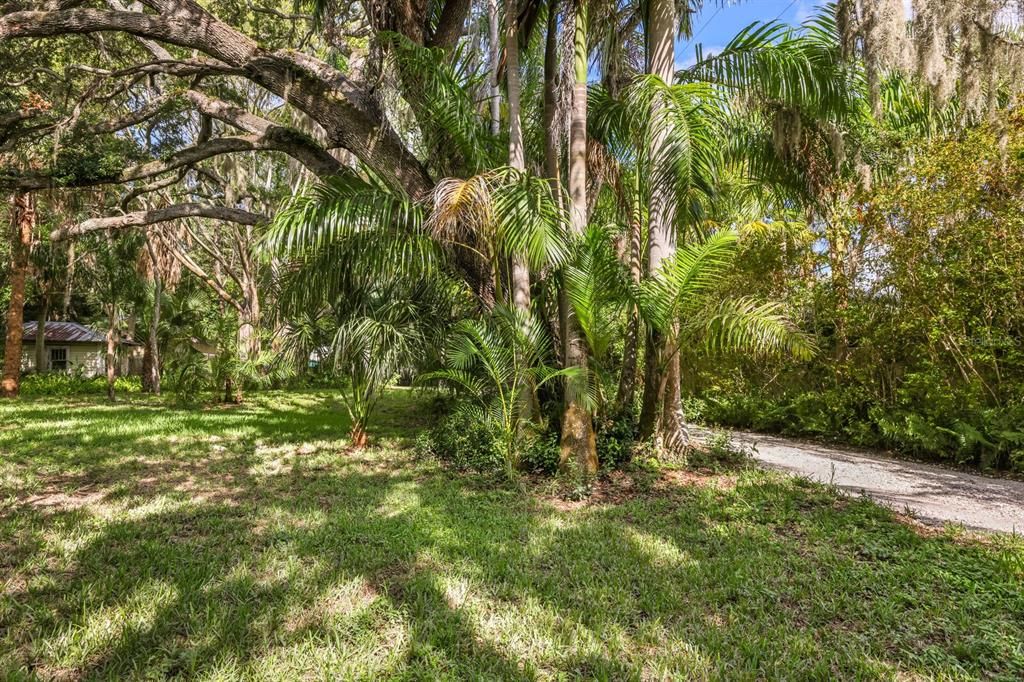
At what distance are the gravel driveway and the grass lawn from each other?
624mm

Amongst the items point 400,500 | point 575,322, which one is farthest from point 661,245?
point 400,500

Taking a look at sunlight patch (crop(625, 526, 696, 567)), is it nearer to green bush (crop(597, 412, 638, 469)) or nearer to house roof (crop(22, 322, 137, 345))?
green bush (crop(597, 412, 638, 469))

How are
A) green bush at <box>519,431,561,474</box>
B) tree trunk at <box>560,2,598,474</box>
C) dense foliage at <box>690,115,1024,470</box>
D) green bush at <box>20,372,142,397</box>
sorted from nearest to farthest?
tree trunk at <box>560,2,598,474</box> → green bush at <box>519,431,561,474</box> → dense foliage at <box>690,115,1024,470</box> → green bush at <box>20,372,142,397</box>

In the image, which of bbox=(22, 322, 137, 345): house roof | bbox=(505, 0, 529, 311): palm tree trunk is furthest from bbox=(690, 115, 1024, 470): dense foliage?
bbox=(22, 322, 137, 345): house roof

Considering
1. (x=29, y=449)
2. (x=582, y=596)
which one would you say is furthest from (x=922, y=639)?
(x=29, y=449)

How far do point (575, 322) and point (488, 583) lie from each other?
3.05 metres

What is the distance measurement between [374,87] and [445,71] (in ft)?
3.94

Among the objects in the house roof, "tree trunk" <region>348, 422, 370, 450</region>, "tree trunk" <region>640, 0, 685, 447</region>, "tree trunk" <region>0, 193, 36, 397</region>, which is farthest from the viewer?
the house roof

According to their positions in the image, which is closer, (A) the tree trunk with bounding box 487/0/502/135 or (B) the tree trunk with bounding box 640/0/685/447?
(B) the tree trunk with bounding box 640/0/685/447

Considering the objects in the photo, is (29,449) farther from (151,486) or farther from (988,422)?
(988,422)

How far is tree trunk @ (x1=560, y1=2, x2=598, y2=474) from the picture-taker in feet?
17.3

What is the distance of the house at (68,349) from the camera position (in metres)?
23.7

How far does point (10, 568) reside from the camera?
3066 mm

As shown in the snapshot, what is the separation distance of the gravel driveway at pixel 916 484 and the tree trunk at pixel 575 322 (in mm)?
2402
